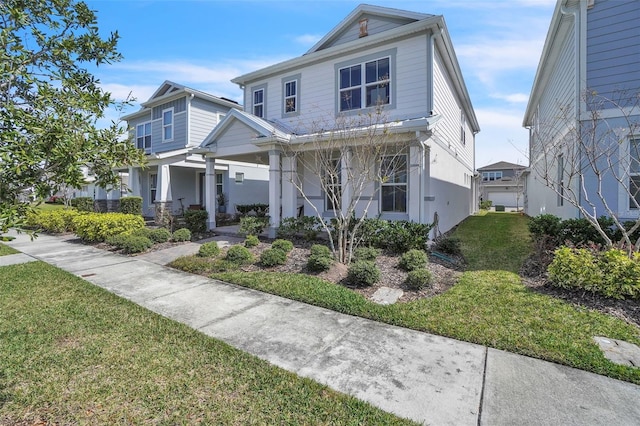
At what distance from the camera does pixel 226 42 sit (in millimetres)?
9555

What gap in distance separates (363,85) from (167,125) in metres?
12.0

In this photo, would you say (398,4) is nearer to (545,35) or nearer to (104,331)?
(545,35)

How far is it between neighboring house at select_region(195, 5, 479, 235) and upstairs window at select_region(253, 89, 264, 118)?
6cm

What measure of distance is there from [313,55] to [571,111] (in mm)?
8127

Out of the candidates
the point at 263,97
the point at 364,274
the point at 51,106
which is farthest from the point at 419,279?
the point at 263,97

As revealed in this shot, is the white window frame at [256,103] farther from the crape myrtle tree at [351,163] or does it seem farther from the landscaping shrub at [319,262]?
the landscaping shrub at [319,262]

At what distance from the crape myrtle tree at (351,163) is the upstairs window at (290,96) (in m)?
1.48

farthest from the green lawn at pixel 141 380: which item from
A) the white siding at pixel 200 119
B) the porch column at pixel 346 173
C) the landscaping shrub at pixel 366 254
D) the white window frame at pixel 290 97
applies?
the white siding at pixel 200 119

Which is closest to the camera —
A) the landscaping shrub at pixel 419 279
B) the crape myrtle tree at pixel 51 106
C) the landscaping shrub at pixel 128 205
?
the crape myrtle tree at pixel 51 106

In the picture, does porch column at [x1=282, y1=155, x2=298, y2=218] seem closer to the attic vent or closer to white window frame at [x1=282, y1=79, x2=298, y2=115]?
white window frame at [x1=282, y1=79, x2=298, y2=115]

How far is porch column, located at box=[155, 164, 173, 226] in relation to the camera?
14.0m

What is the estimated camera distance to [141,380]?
3.07m

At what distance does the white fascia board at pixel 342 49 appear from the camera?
941 cm

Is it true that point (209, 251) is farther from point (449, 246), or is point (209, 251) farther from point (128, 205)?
point (128, 205)
